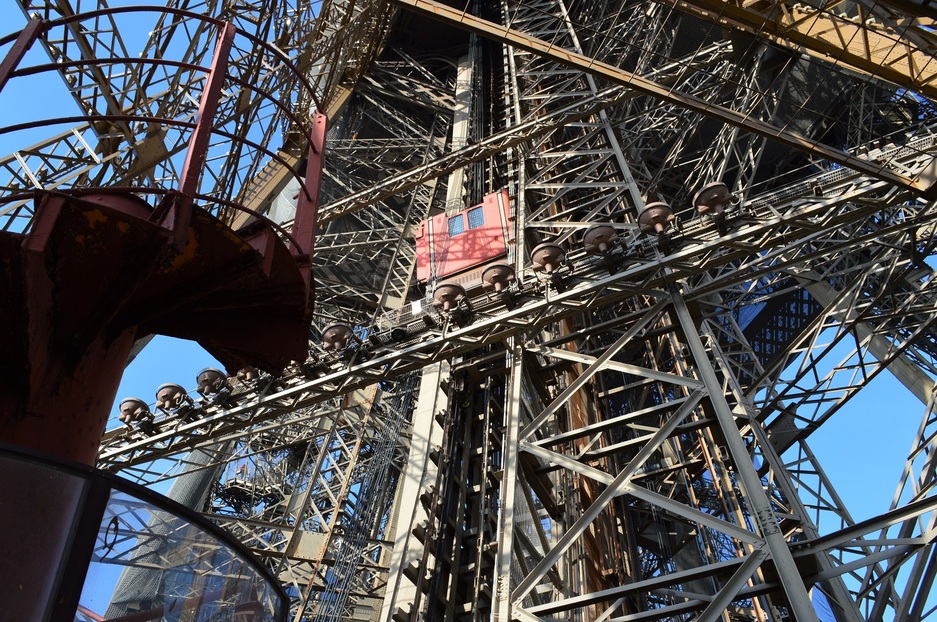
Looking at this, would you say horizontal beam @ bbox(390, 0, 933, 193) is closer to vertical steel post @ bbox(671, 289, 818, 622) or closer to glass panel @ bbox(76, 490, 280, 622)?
vertical steel post @ bbox(671, 289, 818, 622)

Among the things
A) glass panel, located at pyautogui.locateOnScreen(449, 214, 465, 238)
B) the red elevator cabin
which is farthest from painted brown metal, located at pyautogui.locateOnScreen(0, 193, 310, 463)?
glass panel, located at pyautogui.locateOnScreen(449, 214, 465, 238)

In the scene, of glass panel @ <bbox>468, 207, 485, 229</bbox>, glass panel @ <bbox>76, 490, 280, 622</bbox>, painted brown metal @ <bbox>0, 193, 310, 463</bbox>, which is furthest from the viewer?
glass panel @ <bbox>468, 207, 485, 229</bbox>

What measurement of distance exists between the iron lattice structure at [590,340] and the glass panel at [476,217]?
0.82 meters

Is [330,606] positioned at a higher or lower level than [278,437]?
lower

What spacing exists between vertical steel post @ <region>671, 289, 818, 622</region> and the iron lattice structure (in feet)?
0.09

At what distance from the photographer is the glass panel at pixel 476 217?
1456 cm

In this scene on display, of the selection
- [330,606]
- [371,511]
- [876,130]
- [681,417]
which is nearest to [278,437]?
[371,511]

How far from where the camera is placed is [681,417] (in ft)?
28.9

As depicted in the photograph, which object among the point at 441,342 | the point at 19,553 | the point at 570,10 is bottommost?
the point at 19,553

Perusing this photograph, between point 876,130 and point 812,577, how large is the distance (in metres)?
17.6

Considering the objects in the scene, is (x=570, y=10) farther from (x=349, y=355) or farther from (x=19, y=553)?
(x=19, y=553)

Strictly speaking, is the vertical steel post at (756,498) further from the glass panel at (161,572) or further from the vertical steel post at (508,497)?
the glass panel at (161,572)

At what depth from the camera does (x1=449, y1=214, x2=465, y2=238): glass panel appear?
14.8 meters

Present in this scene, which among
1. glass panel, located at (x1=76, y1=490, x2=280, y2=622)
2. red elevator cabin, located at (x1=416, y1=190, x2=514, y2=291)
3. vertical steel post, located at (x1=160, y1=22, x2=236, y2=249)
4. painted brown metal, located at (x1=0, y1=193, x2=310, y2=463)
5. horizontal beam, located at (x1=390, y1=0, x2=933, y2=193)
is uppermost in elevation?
red elevator cabin, located at (x1=416, y1=190, x2=514, y2=291)
